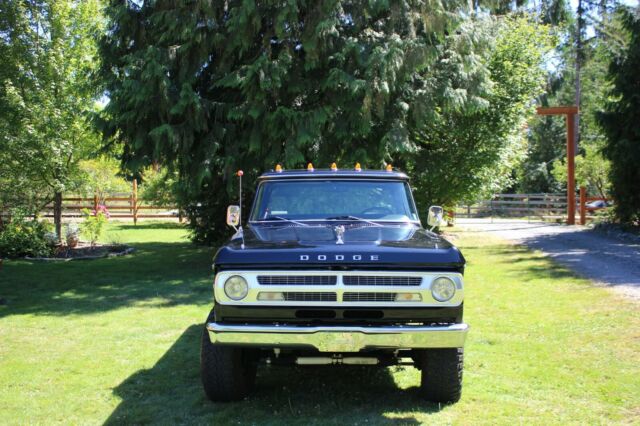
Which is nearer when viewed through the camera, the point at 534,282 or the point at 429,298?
the point at 429,298

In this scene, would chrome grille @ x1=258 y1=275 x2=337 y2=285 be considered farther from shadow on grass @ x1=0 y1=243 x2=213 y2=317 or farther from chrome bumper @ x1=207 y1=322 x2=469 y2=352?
shadow on grass @ x1=0 y1=243 x2=213 y2=317

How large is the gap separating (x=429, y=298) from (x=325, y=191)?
187 cm

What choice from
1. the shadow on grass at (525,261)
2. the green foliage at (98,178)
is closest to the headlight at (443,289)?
the shadow on grass at (525,261)

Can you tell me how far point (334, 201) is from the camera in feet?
19.0

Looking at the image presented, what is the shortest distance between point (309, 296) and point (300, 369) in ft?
5.93

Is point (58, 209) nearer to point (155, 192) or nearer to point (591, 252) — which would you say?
point (155, 192)

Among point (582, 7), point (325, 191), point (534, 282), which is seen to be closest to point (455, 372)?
point (325, 191)

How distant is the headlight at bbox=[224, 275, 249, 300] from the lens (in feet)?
14.5

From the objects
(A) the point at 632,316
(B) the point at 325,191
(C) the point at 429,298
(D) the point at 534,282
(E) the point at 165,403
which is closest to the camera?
(C) the point at 429,298

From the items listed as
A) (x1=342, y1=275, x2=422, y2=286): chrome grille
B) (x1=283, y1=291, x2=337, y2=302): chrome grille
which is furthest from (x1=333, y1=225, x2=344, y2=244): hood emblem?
(x1=283, y1=291, x2=337, y2=302): chrome grille

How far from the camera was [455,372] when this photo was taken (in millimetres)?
4699

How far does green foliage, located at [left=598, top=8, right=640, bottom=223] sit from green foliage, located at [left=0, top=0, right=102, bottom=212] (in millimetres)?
15802

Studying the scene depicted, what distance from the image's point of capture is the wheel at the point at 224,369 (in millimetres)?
4707

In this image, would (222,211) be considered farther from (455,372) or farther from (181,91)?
(455,372)
